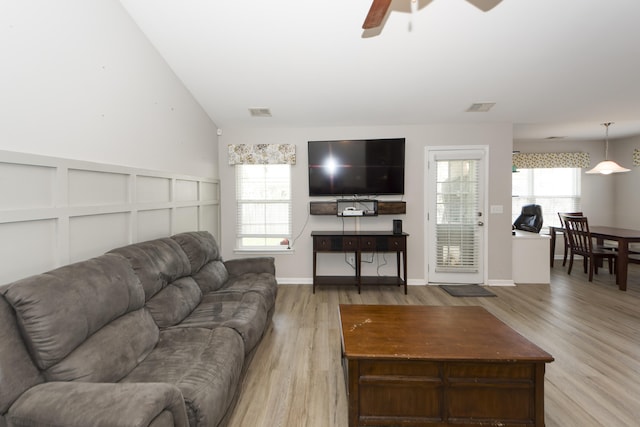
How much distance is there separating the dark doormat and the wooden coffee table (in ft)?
7.85

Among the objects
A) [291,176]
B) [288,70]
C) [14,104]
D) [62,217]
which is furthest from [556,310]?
[14,104]

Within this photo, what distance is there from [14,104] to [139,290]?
1.18m

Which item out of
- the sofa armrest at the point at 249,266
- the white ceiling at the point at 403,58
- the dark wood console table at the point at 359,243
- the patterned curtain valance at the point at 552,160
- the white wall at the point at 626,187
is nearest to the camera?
the white ceiling at the point at 403,58

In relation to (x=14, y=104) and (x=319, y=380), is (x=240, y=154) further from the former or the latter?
(x=319, y=380)

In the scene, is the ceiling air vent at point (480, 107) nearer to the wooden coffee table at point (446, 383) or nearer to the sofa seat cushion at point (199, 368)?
the wooden coffee table at point (446, 383)

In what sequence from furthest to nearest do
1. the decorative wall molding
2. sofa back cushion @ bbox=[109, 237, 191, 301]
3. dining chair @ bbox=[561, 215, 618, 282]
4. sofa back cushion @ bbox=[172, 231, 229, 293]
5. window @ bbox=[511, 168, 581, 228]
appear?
1. window @ bbox=[511, 168, 581, 228]
2. dining chair @ bbox=[561, 215, 618, 282]
3. sofa back cushion @ bbox=[172, 231, 229, 293]
4. sofa back cushion @ bbox=[109, 237, 191, 301]
5. the decorative wall molding

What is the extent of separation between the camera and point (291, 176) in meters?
4.38

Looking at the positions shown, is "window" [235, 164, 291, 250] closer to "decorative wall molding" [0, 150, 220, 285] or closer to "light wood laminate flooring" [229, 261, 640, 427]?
"light wood laminate flooring" [229, 261, 640, 427]

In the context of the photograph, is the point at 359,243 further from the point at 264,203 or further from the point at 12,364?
the point at 12,364

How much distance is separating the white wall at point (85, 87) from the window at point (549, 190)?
643cm

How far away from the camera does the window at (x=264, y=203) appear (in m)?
4.42

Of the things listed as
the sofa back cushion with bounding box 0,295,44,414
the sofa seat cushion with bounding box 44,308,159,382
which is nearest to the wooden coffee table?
the sofa seat cushion with bounding box 44,308,159,382

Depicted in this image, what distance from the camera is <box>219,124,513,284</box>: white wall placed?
4238 millimetres

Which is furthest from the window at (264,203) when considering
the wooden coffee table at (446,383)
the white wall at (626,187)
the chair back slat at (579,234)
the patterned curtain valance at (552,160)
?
the white wall at (626,187)
